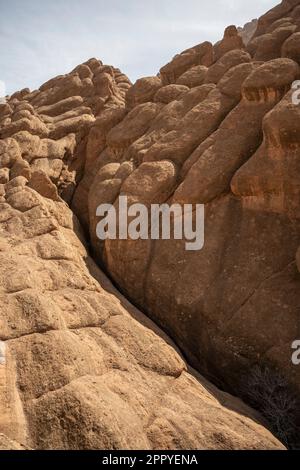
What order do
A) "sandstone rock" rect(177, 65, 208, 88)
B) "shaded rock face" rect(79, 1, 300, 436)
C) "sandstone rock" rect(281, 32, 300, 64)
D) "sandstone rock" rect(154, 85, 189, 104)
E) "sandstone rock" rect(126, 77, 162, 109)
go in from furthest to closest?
"sandstone rock" rect(126, 77, 162, 109) < "sandstone rock" rect(177, 65, 208, 88) < "sandstone rock" rect(154, 85, 189, 104) < "sandstone rock" rect(281, 32, 300, 64) < "shaded rock face" rect(79, 1, 300, 436)

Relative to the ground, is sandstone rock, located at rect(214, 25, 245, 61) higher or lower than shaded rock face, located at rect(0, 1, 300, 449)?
higher

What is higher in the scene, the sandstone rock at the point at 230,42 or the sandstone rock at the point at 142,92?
the sandstone rock at the point at 230,42

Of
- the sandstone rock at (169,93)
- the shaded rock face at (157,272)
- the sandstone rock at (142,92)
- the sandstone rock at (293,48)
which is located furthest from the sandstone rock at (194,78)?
the sandstone rock at (293,48)

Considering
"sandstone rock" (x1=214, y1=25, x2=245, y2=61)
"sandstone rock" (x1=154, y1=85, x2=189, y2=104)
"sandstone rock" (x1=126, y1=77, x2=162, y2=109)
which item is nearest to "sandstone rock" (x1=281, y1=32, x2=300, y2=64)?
"sandstone rock" (x1=154, y1=85, x2=189, y2=104)

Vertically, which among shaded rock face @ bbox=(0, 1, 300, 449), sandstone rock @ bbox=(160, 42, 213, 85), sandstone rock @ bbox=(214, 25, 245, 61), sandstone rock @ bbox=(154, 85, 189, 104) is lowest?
shaded rock face @ bbox=(0, 1, 300, 449)

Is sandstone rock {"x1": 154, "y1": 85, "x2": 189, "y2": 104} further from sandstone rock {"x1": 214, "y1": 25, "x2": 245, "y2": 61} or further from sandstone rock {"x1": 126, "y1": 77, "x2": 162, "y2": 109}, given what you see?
sandstone rock {"x1": 214, "y1": 25, "x2": 245, "y2": 61}

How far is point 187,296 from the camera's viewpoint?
12.8 metres

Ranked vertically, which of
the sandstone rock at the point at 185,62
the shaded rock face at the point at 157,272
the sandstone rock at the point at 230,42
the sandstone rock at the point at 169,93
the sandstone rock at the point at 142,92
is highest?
the sandstone rock at the point at 230,42

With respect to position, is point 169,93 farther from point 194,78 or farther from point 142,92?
point 142,92

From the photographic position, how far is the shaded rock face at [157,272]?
855 cm

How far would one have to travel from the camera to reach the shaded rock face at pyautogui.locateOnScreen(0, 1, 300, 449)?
28.1ft

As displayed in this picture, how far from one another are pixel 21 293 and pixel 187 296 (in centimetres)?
546

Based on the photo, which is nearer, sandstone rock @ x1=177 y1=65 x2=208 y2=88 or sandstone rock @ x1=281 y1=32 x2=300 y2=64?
sandstone rock @ x1=281 y1=32 x2=300 y2=64

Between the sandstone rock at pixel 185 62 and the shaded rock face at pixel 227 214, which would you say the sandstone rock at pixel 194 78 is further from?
the sandstone rock at pixel 185 62
